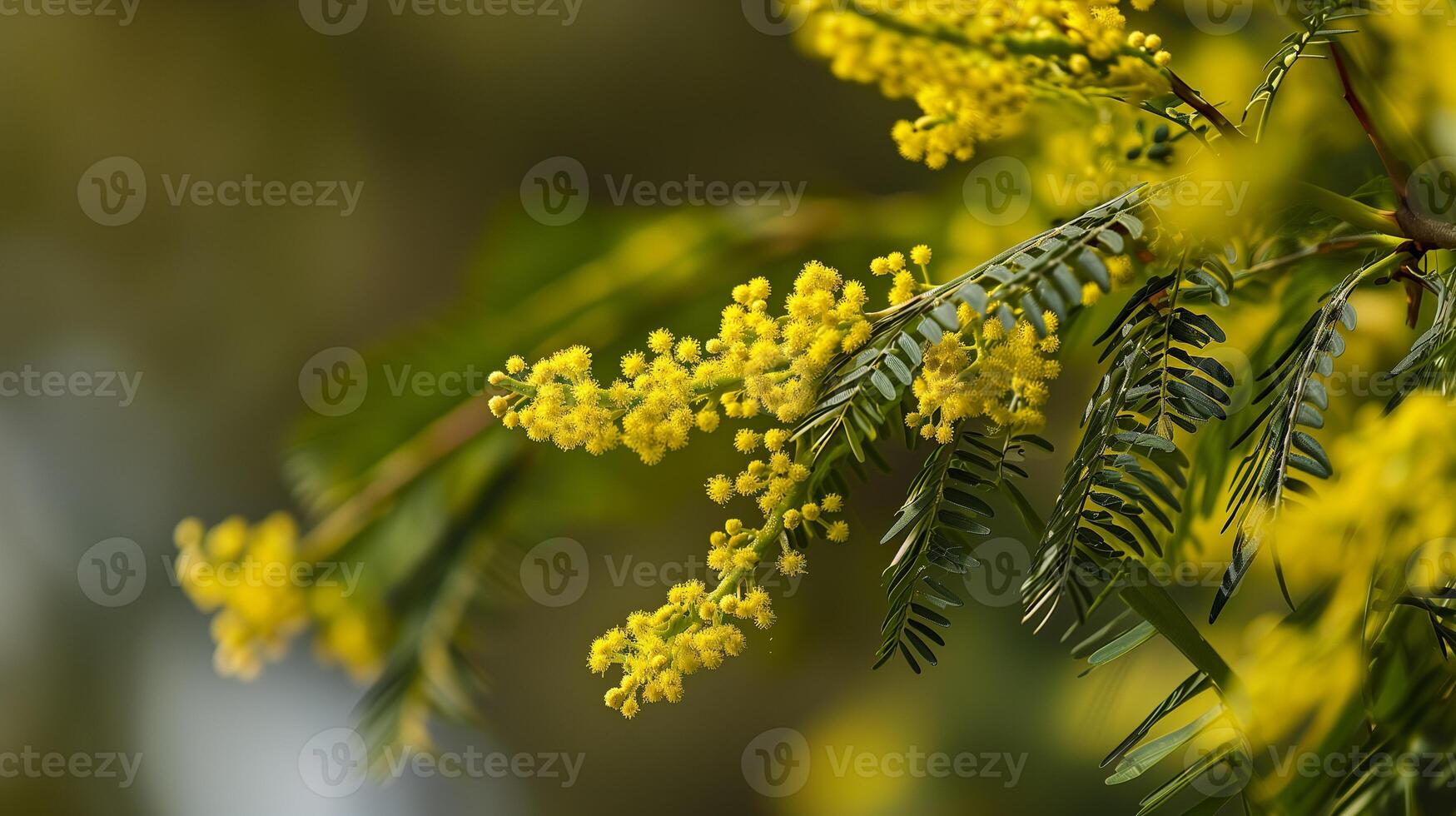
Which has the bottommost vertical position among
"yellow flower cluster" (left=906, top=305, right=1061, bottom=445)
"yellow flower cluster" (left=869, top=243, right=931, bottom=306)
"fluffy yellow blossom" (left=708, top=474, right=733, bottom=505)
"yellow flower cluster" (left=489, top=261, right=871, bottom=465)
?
"fluffy yellow blossom" (left=708, top=474, right=733, bottom=505)

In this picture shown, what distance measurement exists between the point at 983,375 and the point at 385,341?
66 cm

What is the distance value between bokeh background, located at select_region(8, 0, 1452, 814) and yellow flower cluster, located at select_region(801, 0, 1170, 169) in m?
0.41

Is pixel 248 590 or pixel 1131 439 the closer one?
pixel 1131 439

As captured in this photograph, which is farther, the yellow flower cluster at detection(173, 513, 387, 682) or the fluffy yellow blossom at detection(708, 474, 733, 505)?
the yellow flower cluster at detection(173, 513, 387, 682)

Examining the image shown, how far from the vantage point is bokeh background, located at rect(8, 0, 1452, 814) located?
0.72m

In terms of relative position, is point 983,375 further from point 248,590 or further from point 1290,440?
point 248,590

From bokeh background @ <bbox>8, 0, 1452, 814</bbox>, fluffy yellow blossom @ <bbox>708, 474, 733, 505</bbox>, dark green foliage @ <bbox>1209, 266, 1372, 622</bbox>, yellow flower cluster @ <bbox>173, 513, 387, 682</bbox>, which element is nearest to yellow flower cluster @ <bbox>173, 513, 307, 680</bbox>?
yellow flower cluster @ <bbox>173, 513, 387, 682</bbox>

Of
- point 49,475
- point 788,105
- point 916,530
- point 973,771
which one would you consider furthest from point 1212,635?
point 49,475

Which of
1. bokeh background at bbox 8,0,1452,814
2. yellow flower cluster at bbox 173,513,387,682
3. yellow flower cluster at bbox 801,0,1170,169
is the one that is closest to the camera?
yellow flower cluster at bbox 801,0,1170,169

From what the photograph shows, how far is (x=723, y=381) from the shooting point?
0.26 meters

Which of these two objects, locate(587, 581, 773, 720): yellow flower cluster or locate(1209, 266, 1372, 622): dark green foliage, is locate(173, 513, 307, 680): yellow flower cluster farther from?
locate(1209, 266, 1372, 622): dark green foliage

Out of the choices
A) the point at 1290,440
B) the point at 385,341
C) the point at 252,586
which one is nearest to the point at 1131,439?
the point at 1290,440

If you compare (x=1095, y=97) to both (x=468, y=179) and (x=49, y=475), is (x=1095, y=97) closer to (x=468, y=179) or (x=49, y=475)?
(x=468, y=179)

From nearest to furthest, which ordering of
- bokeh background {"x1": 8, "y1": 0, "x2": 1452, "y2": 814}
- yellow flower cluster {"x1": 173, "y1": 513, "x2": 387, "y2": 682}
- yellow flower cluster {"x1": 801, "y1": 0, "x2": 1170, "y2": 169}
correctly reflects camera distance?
1. yellow flower cluster {"x1": 801, "y1": 0, "x2": 1170, "y2": 169}
2. yellow flower cluster {"x1": 173, "y1": 513, "x2": 387, "y2": 682}
3. bokeh background {"x1": 8, "y1": 0, "x2": 1452, "y2": 814}
